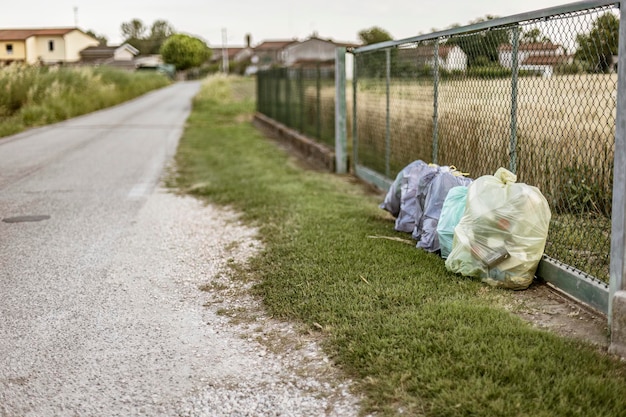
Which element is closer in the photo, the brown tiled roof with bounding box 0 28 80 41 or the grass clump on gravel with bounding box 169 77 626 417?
the grass clump on gravel with bounding box 169 77 626 417

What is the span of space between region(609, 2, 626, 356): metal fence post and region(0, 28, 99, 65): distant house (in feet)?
168

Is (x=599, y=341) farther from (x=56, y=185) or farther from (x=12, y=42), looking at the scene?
(x=12, y=42)

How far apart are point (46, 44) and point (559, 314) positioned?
245 ft

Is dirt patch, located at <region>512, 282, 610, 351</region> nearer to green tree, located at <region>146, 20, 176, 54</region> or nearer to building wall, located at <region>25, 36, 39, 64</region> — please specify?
building wall, located at <region>25, 36, 39, 64</region>

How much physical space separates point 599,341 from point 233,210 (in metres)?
4.97

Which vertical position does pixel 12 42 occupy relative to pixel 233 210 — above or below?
above

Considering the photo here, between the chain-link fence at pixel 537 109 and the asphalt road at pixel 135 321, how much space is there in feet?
7.12

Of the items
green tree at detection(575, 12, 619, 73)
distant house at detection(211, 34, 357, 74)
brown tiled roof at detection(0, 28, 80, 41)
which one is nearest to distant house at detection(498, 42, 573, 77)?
green tree at detection(575, 12, 619, 73)

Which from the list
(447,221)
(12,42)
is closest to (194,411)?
(447,221)

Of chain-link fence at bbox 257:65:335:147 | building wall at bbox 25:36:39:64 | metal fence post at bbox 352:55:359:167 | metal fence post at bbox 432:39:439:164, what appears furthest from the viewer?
building wall at bbox 25:36:39:64

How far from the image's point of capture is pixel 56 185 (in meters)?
9.86

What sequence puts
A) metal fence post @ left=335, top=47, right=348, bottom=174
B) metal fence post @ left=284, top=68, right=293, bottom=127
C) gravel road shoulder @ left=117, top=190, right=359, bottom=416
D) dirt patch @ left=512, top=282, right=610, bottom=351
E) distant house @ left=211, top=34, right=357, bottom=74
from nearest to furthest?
gravel road shoulder @ left=117, top=190, right=359, bottom=416
dirt patch @ left=512, top=282, right=610, bottom=351
metal fence post @ left=335, top=47, right=348, bottom=174
metal fence post @ left=284, top=68, right=293, bottom=127
distant house @ left=211, top=34, right=357, bottom=74

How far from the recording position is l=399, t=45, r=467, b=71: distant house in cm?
623

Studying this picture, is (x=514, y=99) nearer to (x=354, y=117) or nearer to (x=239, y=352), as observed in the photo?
(x=239, y=352)
